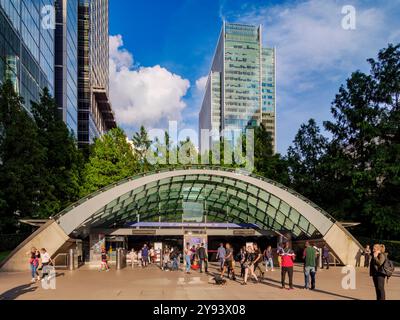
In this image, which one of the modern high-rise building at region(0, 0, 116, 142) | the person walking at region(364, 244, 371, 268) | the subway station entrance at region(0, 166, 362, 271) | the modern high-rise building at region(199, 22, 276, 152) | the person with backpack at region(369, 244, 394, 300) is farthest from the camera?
the modern high-rise building at region(199, 22, 276, 152)

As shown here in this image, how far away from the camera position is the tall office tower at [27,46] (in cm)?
4172

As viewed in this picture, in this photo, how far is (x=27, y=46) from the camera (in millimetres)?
49781

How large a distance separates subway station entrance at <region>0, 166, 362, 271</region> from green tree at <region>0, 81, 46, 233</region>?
4.37 meters

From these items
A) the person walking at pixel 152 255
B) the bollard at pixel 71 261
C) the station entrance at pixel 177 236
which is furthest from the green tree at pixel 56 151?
the bollard at pixel 71 261

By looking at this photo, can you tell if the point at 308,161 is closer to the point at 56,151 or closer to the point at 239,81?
the point at 56,151

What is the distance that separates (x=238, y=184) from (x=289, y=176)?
1284 cm

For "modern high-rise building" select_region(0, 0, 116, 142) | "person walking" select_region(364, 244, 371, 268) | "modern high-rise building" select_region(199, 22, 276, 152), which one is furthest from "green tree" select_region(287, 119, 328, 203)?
"modern high-rise building" select_region(199, 22, 276, 152)

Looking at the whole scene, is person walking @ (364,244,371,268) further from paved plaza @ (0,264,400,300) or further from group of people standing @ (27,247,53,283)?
group of people standing @ (27,247,53,283)

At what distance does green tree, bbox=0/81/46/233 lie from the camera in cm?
2845

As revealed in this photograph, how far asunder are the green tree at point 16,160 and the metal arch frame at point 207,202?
15.8 feet

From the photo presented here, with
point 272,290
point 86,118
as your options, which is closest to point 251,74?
point 86,118

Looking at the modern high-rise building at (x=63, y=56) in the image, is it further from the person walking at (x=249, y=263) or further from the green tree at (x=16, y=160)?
the person walking at (x=249, y=263)
